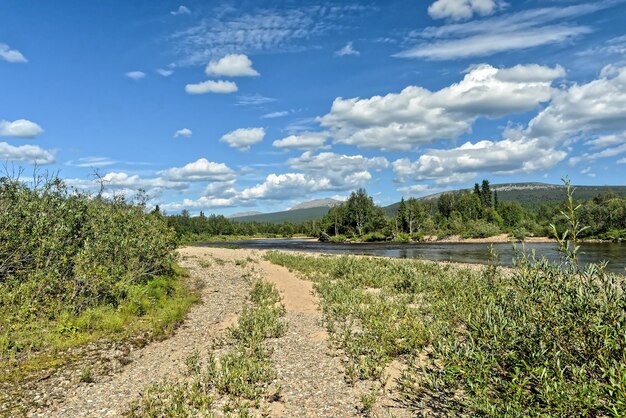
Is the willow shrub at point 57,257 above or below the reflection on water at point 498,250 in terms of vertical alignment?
above

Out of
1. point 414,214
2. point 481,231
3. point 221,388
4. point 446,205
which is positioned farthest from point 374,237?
point 221,388

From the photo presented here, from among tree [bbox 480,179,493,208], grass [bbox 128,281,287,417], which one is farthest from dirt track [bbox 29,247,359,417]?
tree [bbox 480,179,493,208]

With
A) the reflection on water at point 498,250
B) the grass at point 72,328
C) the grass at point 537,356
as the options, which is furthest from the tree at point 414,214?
the grass at point 537,356

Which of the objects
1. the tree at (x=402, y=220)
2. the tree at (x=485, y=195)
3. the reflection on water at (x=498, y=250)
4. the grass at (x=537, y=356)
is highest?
the tree at (x=485, y=195)

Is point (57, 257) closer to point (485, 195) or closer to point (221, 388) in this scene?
point (221, 388)

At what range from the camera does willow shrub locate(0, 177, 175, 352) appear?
51.9 ft

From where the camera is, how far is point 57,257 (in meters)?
17.9

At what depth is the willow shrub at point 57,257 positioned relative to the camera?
51.9ft

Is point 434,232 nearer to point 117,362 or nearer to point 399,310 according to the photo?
point 399,310

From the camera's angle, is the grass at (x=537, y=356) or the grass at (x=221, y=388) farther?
the grass at (x=221, y=388)

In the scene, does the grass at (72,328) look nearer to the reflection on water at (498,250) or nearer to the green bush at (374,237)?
the reflection on water at (498,250)

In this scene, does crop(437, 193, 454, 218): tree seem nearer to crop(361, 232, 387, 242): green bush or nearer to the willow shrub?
crop(361, 232, 387, 242): green bush

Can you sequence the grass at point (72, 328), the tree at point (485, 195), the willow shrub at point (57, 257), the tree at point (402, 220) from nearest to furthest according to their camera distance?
the grass at point (72, 328), the willow shrub at point (57, 257), the tree at point (402, 220), the tree at point (485, 195)

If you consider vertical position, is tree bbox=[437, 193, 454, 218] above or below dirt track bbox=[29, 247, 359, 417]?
above
